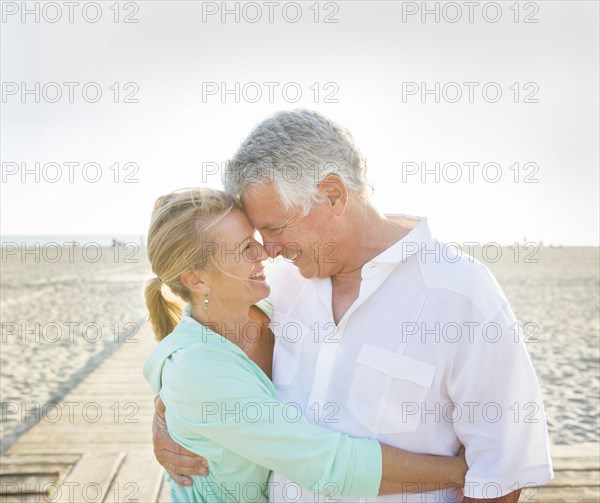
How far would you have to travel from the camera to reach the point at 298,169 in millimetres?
2059

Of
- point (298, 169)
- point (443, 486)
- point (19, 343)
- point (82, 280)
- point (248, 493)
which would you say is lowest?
point (82, 280)

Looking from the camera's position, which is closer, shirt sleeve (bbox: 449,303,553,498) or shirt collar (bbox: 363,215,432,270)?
shirt sleeve (bbox: 449,303,553,498)

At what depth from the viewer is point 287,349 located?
2.20 metres

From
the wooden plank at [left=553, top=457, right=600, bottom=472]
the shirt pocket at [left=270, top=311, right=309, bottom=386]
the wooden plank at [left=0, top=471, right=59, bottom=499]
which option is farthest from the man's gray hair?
the wooden plank at [left=553, top=457, right=600, bottom=472]

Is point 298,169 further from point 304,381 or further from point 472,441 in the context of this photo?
point 472,441

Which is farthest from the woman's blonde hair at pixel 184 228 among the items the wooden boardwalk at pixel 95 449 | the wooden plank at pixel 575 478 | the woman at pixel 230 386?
the wooden plank at pixel 575 478

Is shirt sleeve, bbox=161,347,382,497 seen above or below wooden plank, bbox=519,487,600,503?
above

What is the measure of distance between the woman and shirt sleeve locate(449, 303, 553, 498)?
4.8 inches

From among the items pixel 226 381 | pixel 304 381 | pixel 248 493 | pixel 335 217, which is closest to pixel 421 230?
pixel 335 217

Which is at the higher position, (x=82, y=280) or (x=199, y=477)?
(x=199, y=477)

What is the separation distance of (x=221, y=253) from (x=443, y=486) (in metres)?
1.07

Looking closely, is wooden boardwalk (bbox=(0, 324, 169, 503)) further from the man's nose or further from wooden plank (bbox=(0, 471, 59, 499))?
the man's nose

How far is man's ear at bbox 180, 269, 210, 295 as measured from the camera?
2123 millimetres

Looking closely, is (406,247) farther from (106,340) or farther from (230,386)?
(106,340)
